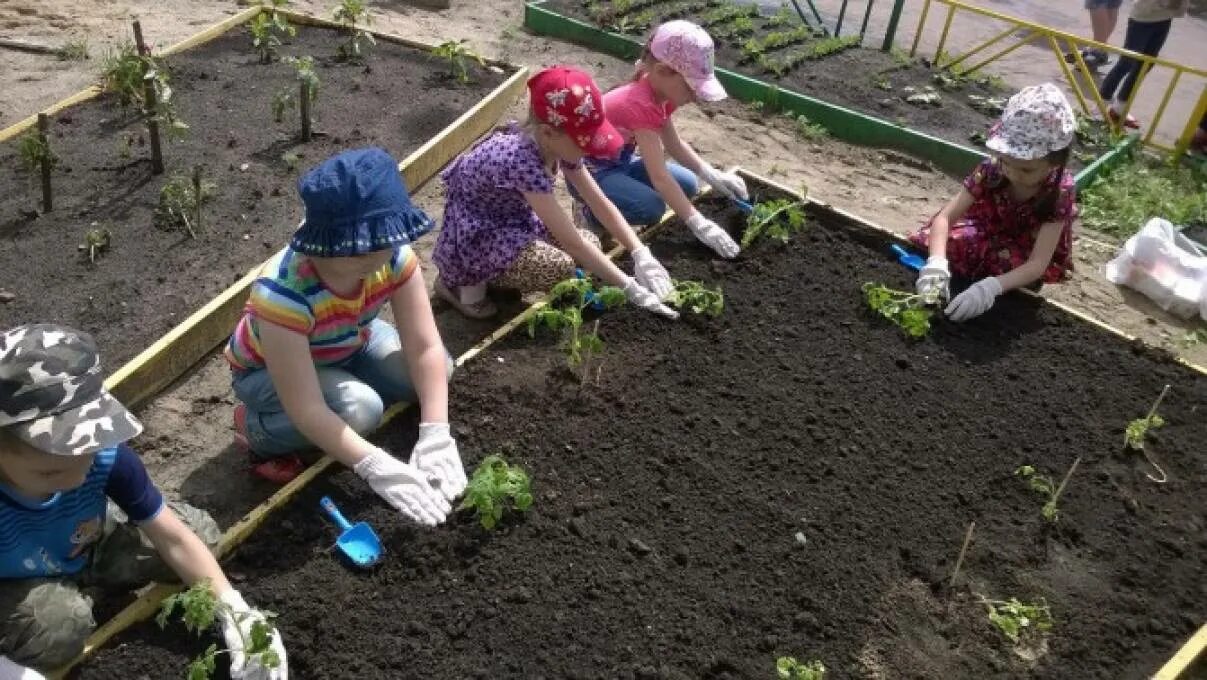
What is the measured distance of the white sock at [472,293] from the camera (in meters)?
4.22

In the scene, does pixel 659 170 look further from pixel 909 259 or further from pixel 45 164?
pixel 45 164

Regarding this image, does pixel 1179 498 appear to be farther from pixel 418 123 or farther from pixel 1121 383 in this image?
pixel 418 123

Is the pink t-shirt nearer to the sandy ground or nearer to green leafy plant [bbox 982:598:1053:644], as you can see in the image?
the sandy ground

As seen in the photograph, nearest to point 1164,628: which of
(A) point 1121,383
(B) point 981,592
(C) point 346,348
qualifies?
(B) point 981,592

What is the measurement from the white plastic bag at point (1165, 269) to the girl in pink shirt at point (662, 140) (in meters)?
2.09

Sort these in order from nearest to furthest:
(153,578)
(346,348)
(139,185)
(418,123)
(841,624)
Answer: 1. (153,578)
2. (841,624)
3. (346,348)
4. (139,185)
5. (418,123)

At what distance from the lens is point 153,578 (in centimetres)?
269

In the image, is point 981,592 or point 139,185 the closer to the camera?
point 981,592

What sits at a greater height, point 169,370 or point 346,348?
point 346,348

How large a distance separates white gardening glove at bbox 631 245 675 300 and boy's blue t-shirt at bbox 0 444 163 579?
2157 mm

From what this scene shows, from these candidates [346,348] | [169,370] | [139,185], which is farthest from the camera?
[139,185]

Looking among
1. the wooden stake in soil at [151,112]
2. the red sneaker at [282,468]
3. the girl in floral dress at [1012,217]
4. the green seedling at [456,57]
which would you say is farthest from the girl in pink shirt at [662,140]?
the wooden stake in soil at [151,112]

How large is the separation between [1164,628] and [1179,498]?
0.67 m

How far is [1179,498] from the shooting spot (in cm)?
345
